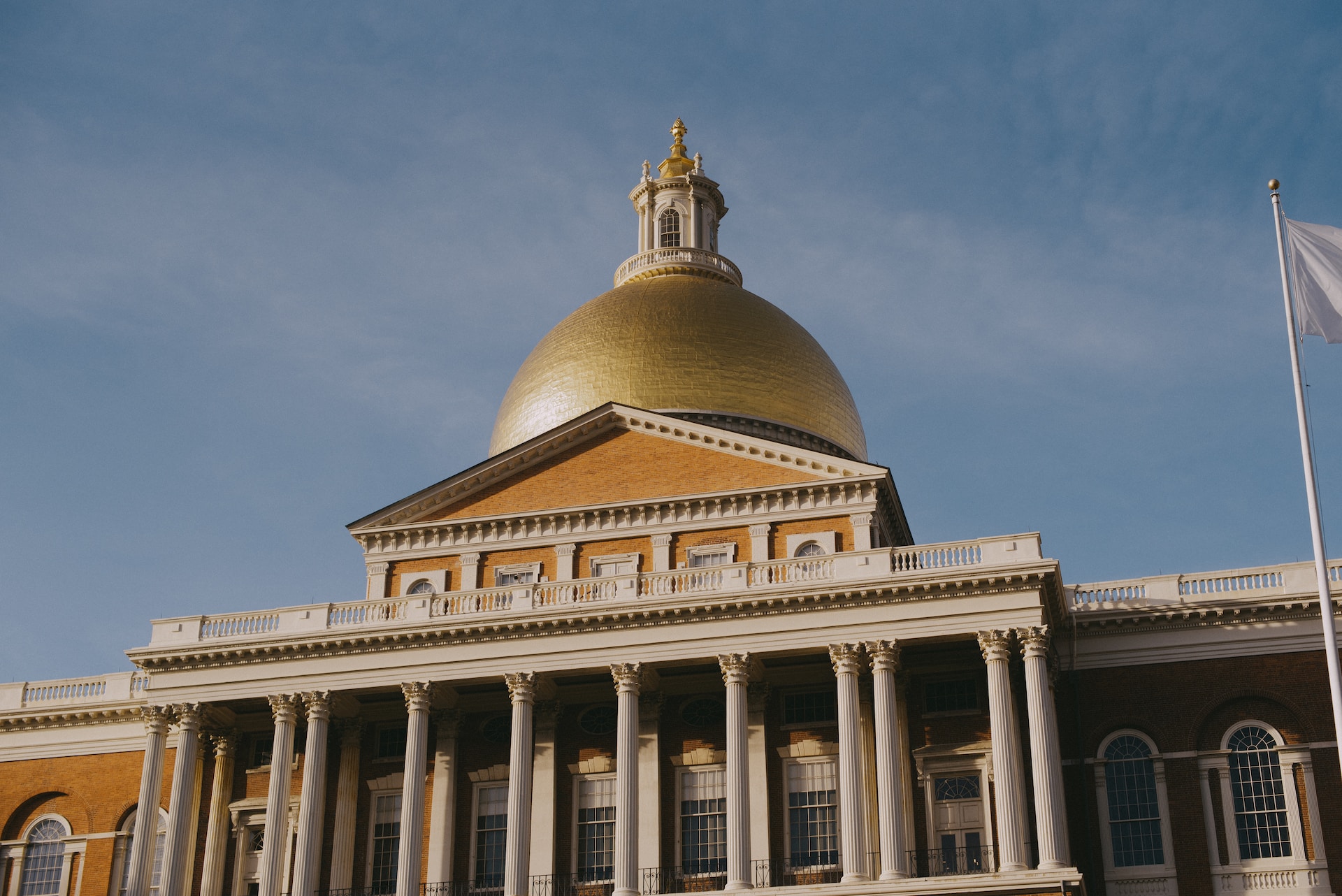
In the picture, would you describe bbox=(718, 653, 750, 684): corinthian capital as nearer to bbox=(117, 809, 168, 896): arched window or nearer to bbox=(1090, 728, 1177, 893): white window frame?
bbox=(1090, 728, 1177, 893): white window frame

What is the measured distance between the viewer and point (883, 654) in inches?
1560

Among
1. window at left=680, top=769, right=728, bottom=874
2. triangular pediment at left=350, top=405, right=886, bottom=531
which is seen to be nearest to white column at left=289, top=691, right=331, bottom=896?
triangular pediment at left=350, top=405, right=886, bottom=531

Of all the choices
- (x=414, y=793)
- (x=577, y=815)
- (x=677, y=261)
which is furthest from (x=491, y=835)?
(x=677, y=261)

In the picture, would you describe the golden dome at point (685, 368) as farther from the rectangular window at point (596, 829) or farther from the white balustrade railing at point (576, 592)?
the rectangular window at point (596, 829)

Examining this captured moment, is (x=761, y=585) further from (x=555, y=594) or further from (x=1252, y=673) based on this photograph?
(x=1252, y=673)

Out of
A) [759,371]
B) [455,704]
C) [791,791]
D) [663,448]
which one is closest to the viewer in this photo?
[791,791]

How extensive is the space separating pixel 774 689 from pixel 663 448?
7.87 metres

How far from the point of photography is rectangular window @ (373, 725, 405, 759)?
44.5 metres

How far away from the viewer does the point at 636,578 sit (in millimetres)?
42094

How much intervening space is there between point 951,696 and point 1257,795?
7.18 metres

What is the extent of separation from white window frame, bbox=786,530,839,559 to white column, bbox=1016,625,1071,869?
656cm

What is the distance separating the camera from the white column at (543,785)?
136 feet

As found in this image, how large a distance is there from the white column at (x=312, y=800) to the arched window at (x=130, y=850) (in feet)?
17.5

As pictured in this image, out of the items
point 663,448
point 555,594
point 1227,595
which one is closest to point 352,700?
point 555,594
